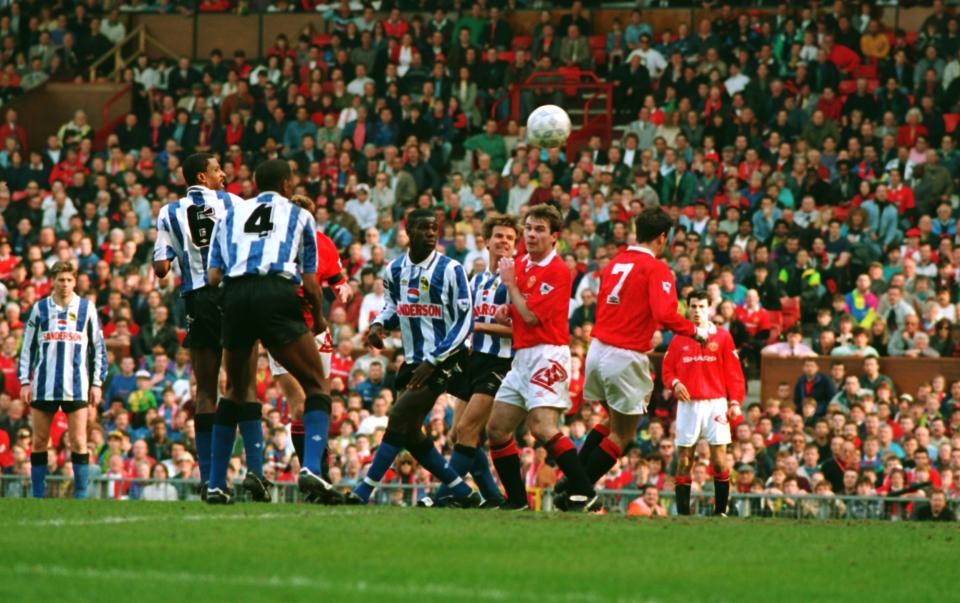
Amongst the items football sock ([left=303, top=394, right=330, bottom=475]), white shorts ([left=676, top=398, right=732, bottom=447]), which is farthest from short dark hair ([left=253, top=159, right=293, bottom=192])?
white shorts ([left=676, top=398, right=732, bottom=447])

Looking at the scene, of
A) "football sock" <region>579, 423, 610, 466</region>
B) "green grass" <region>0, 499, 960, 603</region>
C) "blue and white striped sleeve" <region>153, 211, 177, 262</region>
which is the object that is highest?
"blue and white striped sleeve" <region>153, 211, 177, 262</region>

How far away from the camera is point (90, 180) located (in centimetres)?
2894

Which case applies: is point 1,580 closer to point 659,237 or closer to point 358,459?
point 659,237

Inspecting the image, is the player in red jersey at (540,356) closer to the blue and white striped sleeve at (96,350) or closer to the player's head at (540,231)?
the player's head at (540,231)

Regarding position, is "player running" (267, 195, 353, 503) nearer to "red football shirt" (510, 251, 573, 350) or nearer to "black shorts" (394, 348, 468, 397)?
"black shorts" (394, 348, 468, 397)

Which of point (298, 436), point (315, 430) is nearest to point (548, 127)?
point (298, 436)

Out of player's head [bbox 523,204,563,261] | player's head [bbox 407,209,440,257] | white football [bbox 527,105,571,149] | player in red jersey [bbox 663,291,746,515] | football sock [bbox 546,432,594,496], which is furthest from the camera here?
white football [bbox 527,105,571,149]

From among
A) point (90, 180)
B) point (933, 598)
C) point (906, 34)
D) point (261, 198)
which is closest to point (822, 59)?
point (906, 34)

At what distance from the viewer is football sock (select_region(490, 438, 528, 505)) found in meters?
12.0

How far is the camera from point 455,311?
39.9ft

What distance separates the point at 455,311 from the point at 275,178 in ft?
6.17

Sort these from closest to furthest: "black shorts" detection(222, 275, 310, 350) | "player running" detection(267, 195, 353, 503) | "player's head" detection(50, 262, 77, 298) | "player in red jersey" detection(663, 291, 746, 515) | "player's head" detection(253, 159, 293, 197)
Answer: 1. "black shorts" detection(222, 275, 310, 350)
2. "player running" detection(267, 195, 353, 503)
3. "player's head" detection(253, 159, 293, 197)
4. "player in red jersey" detection(663, 291, 746, 515)
5. "player's head" detection(50, 262, 77, 298)

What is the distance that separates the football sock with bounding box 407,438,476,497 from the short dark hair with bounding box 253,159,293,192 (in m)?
2.40

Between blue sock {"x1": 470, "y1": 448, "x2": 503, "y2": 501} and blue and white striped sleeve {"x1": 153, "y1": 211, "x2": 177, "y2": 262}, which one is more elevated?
blue and white striped sleeve {"x1": 153, "y1": 211, "x2": 177, "y2": 262}
